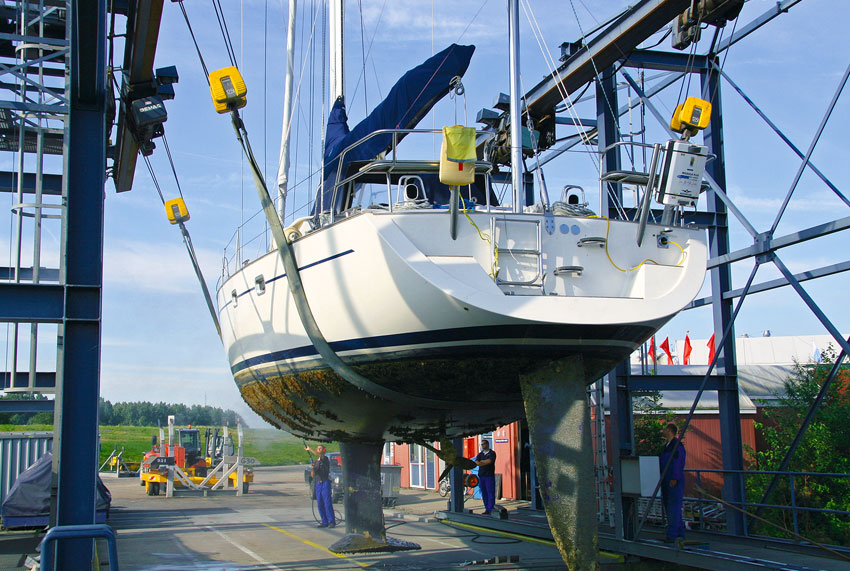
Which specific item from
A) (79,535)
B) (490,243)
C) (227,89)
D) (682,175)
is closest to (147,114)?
(227,89)

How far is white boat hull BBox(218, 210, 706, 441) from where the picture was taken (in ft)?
18.2

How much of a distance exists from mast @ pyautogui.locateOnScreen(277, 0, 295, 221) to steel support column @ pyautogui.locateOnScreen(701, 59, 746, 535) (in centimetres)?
578

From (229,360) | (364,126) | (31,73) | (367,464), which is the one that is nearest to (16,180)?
(31,73)

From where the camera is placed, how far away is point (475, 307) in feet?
17.6

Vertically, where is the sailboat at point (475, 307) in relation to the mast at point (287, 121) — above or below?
below

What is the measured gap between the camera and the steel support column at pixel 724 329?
9531mm

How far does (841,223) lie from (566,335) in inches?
155

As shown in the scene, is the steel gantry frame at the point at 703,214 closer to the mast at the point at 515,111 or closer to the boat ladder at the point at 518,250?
the mast at the point at 515,111

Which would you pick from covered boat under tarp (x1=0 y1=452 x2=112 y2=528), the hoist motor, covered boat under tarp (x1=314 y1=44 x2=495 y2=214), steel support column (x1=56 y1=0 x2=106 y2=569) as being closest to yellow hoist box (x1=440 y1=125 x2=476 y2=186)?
covered boat under tarp (x1=314 y1=44 x2=495 y2=214)

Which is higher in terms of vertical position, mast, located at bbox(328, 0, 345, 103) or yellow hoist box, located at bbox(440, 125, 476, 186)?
mast, located at bbox(328, 0, 345, 103)

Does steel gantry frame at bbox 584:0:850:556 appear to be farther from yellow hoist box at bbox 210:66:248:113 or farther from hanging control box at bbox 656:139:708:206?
yellow hoist box at bbox 210:66:248:113

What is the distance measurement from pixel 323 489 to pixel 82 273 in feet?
25.0

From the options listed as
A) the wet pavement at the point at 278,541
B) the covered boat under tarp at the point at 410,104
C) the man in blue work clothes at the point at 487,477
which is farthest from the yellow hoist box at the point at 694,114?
the man in blue work clothes at the point at 487,477

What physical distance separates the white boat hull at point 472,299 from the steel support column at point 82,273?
70.5 inches
